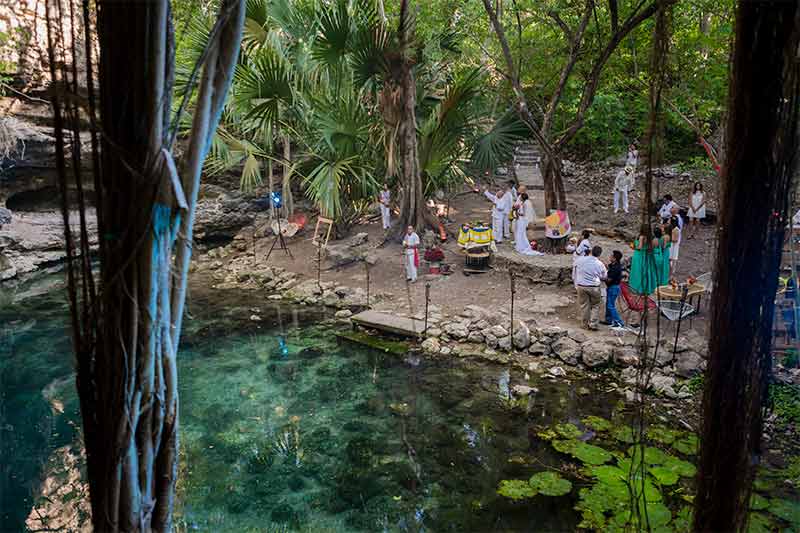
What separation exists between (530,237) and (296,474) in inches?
325

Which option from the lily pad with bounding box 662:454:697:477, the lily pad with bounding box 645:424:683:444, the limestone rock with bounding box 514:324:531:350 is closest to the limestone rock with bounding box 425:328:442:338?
the limestone rock with bounding box 514:324:531:350

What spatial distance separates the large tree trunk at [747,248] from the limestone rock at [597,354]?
5995 mm

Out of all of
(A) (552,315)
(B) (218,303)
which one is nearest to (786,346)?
(A) (552,315)

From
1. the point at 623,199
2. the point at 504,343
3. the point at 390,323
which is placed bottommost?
the point at 504,343

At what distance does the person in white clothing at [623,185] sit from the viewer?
15.0 meters

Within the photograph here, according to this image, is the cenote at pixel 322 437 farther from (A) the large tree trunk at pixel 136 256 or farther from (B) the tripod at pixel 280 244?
(B) the tripod at pixel 280 244

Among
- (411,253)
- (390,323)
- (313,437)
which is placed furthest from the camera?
(411,253)

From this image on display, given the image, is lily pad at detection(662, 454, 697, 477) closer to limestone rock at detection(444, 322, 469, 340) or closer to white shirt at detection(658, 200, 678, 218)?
limestone rock at detection(444, 322, 469, 340)

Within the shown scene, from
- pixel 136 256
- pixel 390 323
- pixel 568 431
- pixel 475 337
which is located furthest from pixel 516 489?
pixel 136 256

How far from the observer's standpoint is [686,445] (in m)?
6.28

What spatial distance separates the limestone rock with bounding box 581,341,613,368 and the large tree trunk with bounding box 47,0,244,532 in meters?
7.23

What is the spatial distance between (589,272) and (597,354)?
1235 millimetres

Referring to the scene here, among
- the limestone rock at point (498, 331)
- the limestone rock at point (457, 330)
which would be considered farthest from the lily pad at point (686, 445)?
the limestone rock at point (457, 330)

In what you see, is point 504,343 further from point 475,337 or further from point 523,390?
point 523,390
